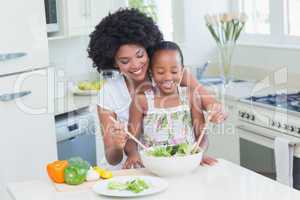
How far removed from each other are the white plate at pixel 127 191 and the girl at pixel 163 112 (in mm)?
266

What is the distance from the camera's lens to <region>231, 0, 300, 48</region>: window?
3.73m

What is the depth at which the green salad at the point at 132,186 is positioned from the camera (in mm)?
1752

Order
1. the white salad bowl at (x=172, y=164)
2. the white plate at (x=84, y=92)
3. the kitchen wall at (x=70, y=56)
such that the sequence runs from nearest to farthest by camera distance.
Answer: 1. the white salad bowl at (x=172, y=164)
2. the white plate at (x=84, y=92)
3. the kitchen wall at (x=70, y=56)

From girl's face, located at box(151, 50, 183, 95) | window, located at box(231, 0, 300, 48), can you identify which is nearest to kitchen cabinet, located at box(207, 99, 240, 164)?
window, located at box(231, 0, 300, 48)

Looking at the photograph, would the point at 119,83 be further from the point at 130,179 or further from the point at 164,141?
the point at 130,179

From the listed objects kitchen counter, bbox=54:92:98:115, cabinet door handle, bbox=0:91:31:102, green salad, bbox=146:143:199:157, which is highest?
cabinet door handle, bbox=0:91:31:102

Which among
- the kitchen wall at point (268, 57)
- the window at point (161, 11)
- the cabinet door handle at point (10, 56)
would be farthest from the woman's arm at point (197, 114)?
the window at point (161, 11)

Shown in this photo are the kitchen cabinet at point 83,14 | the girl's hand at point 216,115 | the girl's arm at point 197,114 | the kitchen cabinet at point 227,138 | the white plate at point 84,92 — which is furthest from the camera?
the white plate at point 84,92

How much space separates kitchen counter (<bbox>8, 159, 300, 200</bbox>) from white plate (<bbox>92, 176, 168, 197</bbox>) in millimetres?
17

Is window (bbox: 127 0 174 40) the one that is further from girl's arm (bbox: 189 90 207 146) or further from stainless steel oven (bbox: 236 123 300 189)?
girl's arm (bbox: 189 90 207 146)

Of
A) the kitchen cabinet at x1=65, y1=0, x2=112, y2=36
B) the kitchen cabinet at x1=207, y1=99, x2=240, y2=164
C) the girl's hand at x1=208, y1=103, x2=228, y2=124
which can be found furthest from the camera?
the kitchen cabinet at x1=65, y1=0, x2=112, y2=36

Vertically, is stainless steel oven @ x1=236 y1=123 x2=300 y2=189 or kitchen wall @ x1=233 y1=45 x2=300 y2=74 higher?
kitchen wall @ x1=233 y1=45 x2=300 y2=74

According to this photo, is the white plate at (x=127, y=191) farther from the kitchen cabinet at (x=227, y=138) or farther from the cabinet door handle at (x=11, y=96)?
the kitchen cabinet at (x=227, y=138)

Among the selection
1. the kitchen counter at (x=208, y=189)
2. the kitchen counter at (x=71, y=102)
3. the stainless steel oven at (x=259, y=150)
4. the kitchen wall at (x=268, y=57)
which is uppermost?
the kitchen wall at (x=268, y=57)
